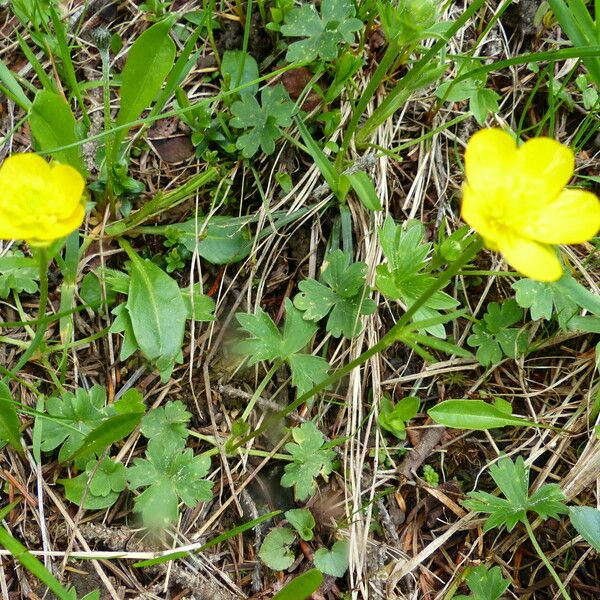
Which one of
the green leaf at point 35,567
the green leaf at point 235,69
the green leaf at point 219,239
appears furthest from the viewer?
the green leaf at point 235,69

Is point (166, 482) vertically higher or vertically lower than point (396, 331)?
lower

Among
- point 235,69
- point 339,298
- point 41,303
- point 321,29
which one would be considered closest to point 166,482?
point 41,303

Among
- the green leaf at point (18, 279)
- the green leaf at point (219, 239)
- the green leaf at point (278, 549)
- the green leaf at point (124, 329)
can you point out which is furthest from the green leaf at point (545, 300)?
the green leaf at point (18, 279)

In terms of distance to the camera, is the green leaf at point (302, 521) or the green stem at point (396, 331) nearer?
the green stem at point (396, 331)

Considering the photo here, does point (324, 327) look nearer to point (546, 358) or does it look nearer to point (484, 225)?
point (546, 358)

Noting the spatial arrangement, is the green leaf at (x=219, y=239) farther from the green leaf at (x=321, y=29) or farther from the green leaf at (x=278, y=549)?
the green leaf at (x=278, y=549)

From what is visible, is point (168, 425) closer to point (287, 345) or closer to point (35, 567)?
point (287, 345)
